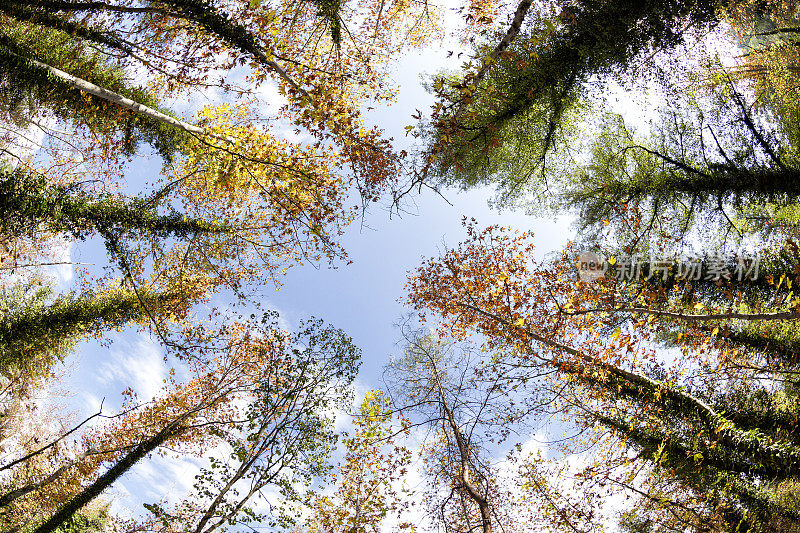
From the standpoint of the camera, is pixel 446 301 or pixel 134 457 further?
pixel 134 457

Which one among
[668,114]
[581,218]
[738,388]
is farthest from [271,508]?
[668,114]

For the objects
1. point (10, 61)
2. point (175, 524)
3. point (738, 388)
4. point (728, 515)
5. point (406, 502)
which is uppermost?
point (738, 388)

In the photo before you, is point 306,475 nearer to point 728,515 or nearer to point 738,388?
point 728,515

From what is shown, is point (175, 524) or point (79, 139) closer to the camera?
point (175, 524)

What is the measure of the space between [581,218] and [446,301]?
6.08 m

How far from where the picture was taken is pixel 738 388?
955 cm

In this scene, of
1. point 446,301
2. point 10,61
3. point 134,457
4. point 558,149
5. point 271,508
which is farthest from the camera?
point 558,149

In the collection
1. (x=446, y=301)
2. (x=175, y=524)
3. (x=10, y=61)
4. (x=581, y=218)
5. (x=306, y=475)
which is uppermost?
(x=581, y=218)

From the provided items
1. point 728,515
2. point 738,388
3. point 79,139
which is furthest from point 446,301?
point 79,139

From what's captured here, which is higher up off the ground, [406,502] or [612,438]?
[612,438]

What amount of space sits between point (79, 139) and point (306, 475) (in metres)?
11.9

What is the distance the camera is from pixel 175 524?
31.6 feet

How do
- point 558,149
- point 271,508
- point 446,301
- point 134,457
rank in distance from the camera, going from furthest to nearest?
point 558,149 → point 134,457 → point 446,301 → point 271,508

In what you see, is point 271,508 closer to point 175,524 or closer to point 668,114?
point 175,524
